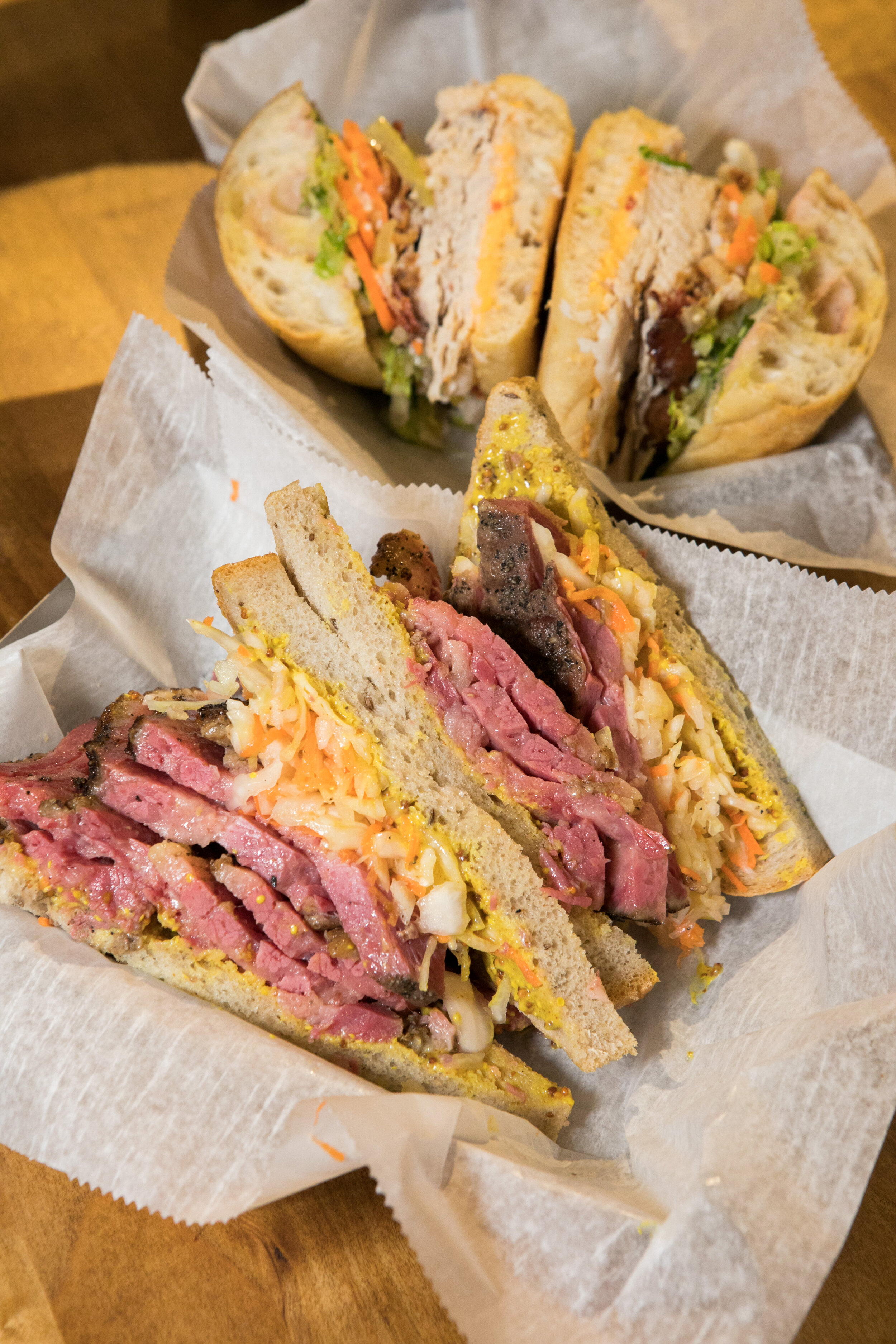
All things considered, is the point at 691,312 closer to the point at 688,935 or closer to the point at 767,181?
the point at 767,181

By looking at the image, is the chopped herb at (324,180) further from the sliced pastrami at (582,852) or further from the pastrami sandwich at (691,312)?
the sliced pastrami at (582,852)

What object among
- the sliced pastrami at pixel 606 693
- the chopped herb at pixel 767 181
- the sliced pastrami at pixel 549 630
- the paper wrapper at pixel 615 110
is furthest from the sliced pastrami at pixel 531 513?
the chopped herb at pixel 767 181

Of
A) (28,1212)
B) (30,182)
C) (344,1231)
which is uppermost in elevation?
(30,182)

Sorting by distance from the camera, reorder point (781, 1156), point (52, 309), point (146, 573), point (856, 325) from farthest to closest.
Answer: point (52, 309) → point (856, 325) → point (146, 573) → point (781, 1156)

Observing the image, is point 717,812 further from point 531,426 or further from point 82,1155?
point 82,1155

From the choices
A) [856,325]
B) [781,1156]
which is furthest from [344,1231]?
[856,325]

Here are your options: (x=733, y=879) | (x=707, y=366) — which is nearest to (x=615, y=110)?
(x=707, y=366)

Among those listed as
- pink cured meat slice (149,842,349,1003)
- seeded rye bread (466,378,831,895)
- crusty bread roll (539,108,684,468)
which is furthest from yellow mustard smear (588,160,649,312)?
pink cured meat slice (149,842,349,1003)
